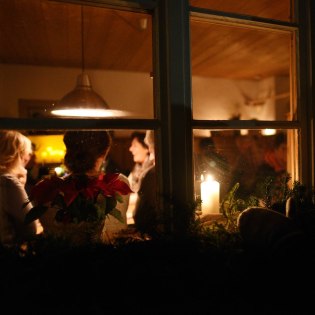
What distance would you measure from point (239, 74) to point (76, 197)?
14.1ft

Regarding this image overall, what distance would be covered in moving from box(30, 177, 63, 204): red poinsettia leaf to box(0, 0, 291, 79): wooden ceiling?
2.16 ft

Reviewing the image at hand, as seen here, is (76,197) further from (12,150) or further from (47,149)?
(47,149)

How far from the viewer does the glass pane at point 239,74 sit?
9.55ft

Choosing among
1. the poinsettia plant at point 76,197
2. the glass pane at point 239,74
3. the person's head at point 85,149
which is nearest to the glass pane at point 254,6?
→ the glass pane at point 239,74

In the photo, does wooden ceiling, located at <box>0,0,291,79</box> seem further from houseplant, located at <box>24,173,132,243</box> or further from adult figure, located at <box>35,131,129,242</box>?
houseplant, located at <box>24,173,132,243</box>

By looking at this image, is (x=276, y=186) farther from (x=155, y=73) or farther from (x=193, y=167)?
(x=155, y=73)

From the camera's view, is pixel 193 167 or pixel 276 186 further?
pixel 276 186

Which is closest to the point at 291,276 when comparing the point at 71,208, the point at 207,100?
the point at 71,208

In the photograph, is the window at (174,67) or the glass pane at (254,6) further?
the glass pane at (254,6)

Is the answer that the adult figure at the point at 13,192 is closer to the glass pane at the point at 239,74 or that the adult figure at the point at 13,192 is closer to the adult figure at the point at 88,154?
the adult figure at the point at 88,154

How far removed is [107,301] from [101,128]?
1.87 feet

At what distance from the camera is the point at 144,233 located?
1.15 meters

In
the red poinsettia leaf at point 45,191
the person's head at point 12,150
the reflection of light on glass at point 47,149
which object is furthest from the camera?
the reflection of light on glass at point 47,149

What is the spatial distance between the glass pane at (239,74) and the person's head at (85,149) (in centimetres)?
141
